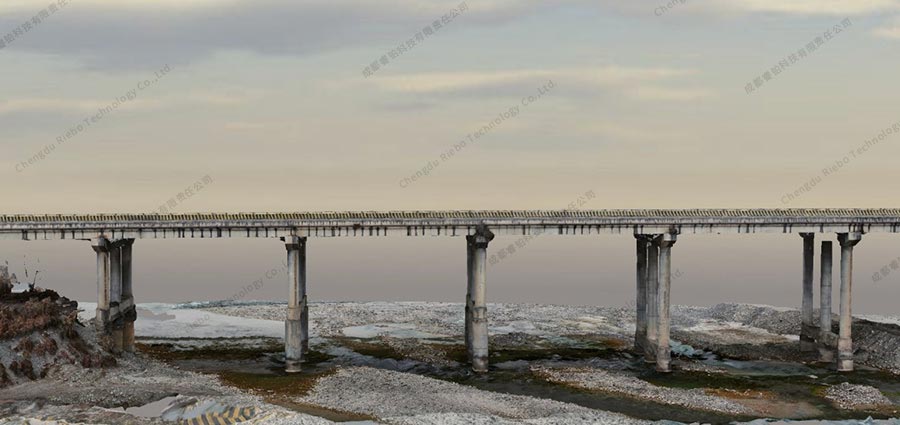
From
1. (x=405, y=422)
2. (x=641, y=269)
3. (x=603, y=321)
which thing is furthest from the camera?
(x=603, y=321)

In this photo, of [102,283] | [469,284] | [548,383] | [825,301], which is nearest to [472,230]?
[469,284]

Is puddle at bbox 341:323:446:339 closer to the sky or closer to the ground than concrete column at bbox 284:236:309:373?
closer to the ground

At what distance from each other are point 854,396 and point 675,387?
1121 centimetres

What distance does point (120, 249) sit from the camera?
217ft

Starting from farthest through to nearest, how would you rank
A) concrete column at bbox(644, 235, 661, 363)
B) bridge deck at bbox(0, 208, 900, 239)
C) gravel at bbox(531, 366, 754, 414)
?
concrete column at bbox(644, 235, 661, 363) < bridge deck at bbox(0, 208, 900, 239) < gravel at bbox(531, 366, 754, 414)

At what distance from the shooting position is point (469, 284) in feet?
219

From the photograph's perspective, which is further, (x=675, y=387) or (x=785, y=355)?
(x=785, y=355)

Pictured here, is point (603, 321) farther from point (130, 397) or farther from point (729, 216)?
point (130, 397)

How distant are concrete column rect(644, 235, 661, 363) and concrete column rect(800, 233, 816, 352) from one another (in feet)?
48.2

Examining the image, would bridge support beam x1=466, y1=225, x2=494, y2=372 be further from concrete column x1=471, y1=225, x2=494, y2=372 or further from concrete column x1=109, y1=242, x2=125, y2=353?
concrete column x1=109, y1=242, x2=125, y2=353

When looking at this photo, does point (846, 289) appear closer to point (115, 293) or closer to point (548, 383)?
point (548, 383)

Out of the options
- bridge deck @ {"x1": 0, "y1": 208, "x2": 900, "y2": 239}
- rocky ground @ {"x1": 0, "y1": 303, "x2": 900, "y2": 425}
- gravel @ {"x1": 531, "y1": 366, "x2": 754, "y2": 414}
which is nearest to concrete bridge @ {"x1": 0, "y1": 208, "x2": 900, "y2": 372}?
bridge deck @ {"x1": 0, "y1": 208, "x2": 900, "y2": 239}

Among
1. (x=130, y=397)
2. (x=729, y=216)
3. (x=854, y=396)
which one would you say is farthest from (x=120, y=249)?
(x=854, y=396)

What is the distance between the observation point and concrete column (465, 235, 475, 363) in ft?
213
